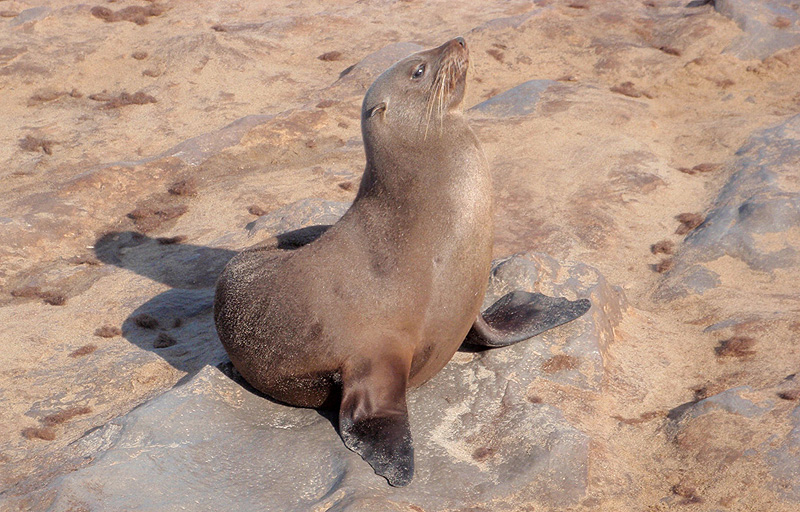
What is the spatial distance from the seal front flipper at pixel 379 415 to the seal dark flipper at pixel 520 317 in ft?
2.86

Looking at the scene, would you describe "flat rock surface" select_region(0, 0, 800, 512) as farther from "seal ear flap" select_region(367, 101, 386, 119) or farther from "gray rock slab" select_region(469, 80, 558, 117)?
"seal ear flap" select_region(367, 101, 386, 119)

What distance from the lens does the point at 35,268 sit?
8211 millimetres

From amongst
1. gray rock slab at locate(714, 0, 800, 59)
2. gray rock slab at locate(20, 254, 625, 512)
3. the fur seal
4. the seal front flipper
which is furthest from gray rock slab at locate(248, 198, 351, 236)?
gray rock slab at locate(714, 0, 800, 59)

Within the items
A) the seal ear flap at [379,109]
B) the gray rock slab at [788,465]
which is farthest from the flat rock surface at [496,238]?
the seal ear flap at [379,109]

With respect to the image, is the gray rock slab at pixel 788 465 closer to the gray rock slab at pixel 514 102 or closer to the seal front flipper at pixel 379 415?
the seal front flipper at pixel 379 415

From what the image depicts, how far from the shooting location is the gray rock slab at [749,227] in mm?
7633

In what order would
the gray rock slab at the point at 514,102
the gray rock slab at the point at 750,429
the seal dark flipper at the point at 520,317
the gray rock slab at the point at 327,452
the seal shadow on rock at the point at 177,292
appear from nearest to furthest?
the gray rock slab at the point at 327,452
the gray rock slab at the point at 750,429
the seal dark flipper at the point at 520,317
the seal shadow on rock at the point at 177,292
the gray rock slab at the point at 514,102

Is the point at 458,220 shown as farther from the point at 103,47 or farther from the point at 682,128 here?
the point at 103,47

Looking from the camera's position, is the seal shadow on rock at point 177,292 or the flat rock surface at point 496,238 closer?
the flat rock surface at point 496,238

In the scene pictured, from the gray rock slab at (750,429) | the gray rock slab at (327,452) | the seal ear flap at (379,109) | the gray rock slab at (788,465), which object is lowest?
the gray rock slab at (750,429)

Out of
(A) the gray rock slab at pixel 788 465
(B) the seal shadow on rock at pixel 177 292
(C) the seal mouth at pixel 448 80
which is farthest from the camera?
(B) the seal shadow on rock at pixel 177 292

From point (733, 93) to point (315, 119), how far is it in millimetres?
6022

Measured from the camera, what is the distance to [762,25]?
13164 millimetres

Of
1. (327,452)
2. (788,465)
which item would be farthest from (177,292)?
(788,465)
